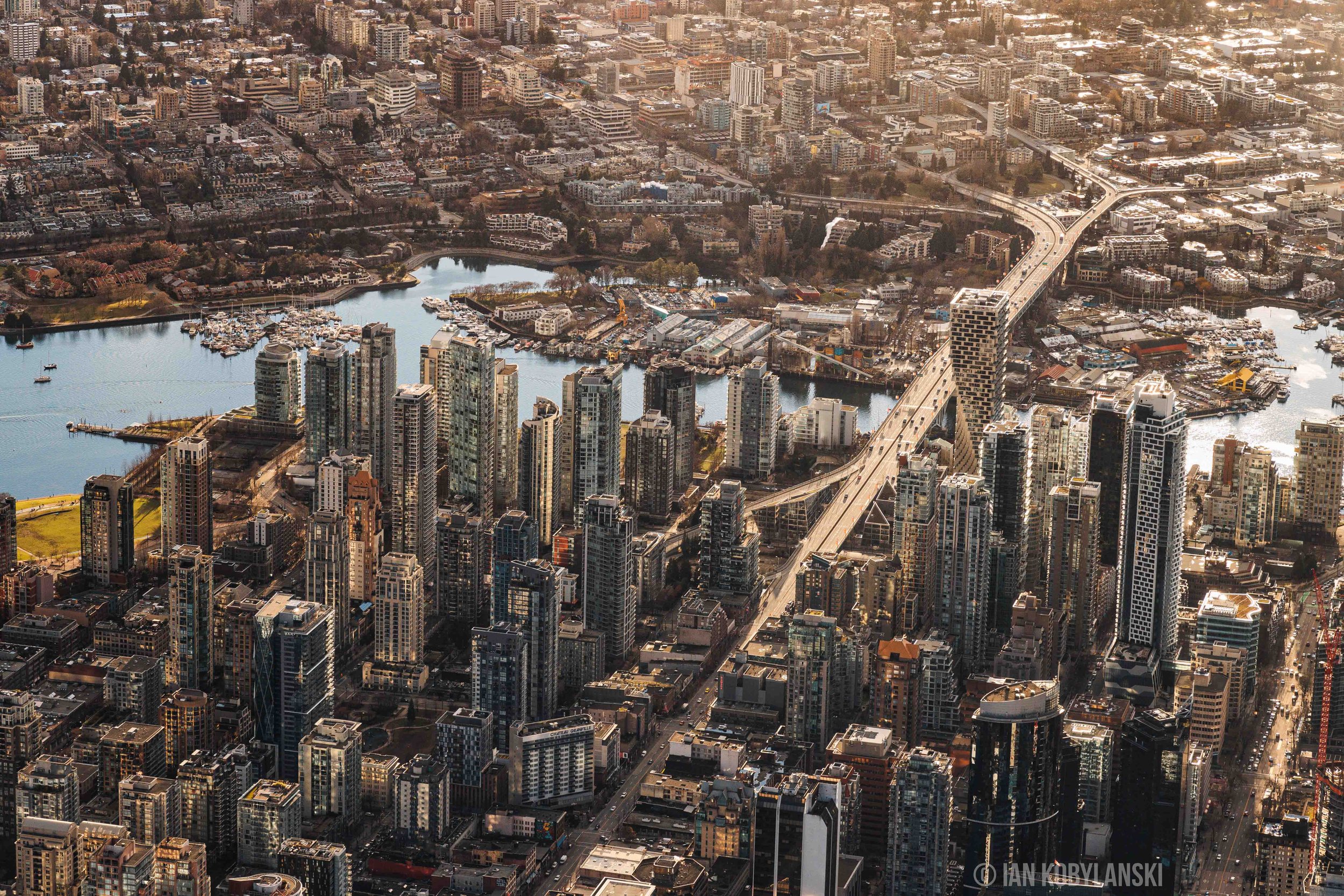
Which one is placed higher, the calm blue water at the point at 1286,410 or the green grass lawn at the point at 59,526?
the calm blue water at the point at 1286,410

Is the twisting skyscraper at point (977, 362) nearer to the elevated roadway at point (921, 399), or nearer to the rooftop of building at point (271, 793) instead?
the elevated roadway at point (921, 399)

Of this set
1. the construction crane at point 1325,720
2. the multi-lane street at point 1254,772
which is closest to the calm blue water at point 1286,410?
Result: the multi-lane street at point 1254,772

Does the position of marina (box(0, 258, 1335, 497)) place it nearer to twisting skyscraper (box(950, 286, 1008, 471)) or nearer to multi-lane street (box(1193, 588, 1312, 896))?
twisting skyscraper (box(950, 286, 1008, 471))

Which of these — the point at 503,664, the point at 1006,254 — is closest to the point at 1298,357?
the point at 1006,254

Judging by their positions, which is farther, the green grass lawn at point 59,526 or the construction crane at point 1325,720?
the green grass lawn at point 59,526

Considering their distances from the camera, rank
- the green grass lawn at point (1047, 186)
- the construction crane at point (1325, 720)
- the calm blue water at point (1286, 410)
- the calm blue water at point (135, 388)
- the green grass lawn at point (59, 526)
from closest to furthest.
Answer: the construction crane at point (1325, 720), the green grass lawn at point (59, 526), the calm blue water at point (135, 388), the calm blue water at point (1286, 410), the green grass lawn at point (1047, 186)

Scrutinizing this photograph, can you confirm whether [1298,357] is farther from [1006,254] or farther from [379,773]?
[379,773]
